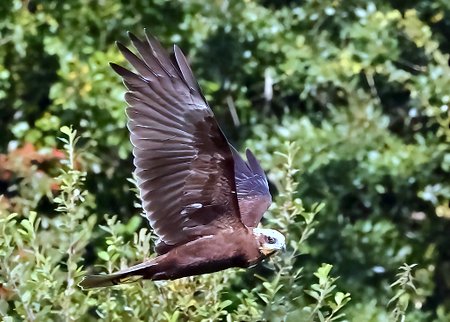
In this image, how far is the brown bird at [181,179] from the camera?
275 cm

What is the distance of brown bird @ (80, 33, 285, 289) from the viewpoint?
2.75 m

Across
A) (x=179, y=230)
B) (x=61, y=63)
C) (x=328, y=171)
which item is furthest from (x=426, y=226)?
(x=179, y=230)

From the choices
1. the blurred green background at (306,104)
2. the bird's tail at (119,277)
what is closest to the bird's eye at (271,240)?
the bird's tail at (119,277)

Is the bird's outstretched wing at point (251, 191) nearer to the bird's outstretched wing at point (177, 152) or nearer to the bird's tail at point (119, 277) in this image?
the bird's outstretched wing at point (177, 152)

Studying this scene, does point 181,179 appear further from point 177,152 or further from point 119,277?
point 119,277

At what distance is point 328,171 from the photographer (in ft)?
16.7

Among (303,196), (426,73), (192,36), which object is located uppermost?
(192,36)

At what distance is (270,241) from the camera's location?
9.34 ft

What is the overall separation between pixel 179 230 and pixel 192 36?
2.52 m

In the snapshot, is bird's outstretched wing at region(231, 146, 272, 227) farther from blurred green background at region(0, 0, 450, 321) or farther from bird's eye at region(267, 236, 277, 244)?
blurred green background at region(0, 0, 450, 321)

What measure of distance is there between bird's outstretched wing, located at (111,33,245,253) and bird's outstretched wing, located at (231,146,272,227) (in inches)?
12.7

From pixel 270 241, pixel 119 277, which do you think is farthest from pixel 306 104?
pixel 119 277

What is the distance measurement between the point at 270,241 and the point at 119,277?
1.25 ft

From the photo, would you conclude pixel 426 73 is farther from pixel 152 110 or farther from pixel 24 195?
pixel 152 110
